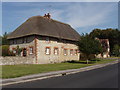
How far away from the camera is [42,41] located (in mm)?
31797

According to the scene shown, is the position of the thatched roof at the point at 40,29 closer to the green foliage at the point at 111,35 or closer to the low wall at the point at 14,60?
the low wall at the point at 14,60

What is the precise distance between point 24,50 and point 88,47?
11.9 metres

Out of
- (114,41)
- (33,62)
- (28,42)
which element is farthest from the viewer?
(114,41)

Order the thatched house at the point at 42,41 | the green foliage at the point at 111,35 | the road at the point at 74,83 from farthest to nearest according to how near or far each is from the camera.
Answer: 1. the green foliage at the point at 111,35
2. the thatched house at the point at 42,41
3. the road at the point at 74,83

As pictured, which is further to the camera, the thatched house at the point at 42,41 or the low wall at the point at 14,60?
the thatched house at the point at 42,41

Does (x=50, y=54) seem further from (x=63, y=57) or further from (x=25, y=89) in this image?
(x=25, y=89)

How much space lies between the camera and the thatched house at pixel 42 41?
31.1 m

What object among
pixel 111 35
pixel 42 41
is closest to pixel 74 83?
pixel 42 41

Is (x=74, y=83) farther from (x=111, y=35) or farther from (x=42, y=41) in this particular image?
(x=111, y=35)

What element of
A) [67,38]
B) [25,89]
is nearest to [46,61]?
[67,38]

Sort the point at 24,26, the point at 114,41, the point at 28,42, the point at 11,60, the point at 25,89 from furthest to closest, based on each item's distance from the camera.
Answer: the point at 114,41 → the point at 24,26 → the point at 28,42 → the point at 11,60 → the point at 25,89

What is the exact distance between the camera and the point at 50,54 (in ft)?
109

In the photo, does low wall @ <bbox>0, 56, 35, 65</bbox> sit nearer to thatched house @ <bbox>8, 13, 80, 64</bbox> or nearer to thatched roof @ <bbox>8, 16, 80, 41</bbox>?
thatched house @ <bbox>8, 13, 80, 64</bbox>

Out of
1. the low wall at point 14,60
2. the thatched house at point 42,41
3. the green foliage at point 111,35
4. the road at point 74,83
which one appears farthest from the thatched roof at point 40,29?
the green foliage at point 111,35
